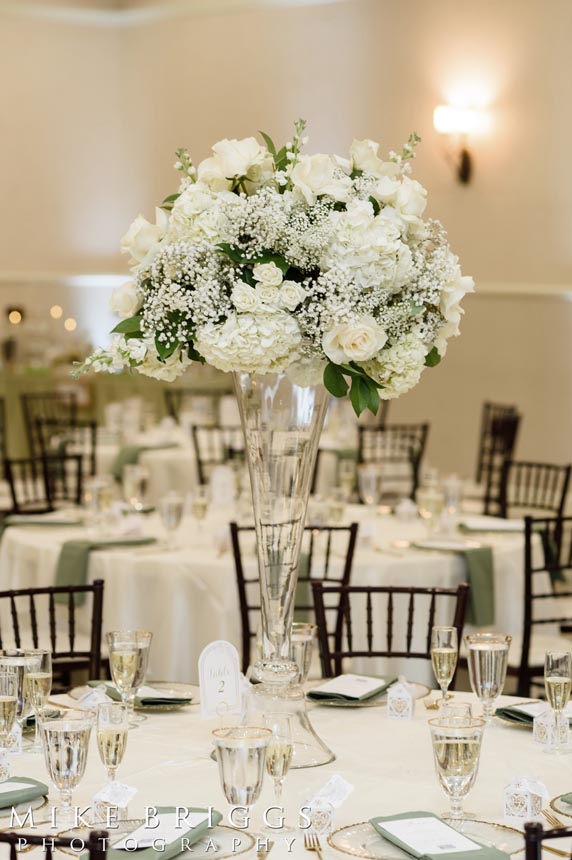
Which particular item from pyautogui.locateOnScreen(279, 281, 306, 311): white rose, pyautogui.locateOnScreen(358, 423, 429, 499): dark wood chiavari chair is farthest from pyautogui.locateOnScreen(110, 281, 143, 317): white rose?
pyautogui.locateOnScreen(358, 423, 429, 499): dark wood chiavari chair

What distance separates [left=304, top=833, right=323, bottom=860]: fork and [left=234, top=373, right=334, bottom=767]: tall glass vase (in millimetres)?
407

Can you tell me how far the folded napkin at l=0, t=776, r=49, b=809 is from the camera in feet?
7.12

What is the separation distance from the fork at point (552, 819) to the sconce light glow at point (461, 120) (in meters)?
8.38

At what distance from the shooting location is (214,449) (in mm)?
7883

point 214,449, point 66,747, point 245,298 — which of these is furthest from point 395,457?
point 66,747

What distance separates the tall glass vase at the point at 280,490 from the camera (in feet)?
8.16

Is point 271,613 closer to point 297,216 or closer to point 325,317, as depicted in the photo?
point 325,317

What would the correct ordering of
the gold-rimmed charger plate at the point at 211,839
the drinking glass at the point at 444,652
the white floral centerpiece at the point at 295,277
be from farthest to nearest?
the drinking glass at the point at 444,652, the white floral centerpiece at the point at 295,277, the gold-rimmed charger plate at the point at 211,839

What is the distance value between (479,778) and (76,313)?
33.3 feet

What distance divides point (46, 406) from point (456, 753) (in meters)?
9.31

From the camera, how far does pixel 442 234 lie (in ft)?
8.10

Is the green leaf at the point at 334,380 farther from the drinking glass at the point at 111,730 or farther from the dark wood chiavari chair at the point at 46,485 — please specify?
the dark wood chiavari chair at the point at 46,485

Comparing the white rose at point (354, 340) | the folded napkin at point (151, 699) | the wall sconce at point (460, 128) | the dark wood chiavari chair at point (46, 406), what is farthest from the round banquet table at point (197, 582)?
the wall sconce at point (460, 128)

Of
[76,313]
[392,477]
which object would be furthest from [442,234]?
[76,313]
